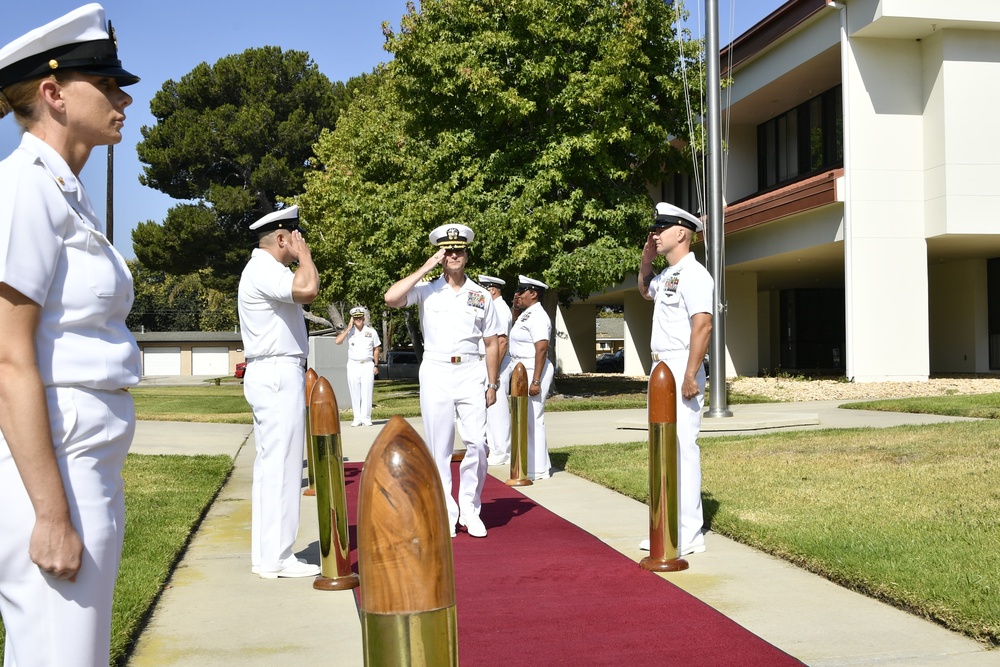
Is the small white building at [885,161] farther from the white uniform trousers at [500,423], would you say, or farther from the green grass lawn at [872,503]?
the green grass lawn at [872,503]

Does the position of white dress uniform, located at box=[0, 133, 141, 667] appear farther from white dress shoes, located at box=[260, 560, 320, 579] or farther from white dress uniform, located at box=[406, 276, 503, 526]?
white dress uniform, located at box=[406, 276, 503, 526]

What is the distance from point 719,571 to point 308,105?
167ft

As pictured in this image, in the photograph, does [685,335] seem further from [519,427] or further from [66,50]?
[66,50]

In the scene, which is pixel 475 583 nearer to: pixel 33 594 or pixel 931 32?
pixel 33 594

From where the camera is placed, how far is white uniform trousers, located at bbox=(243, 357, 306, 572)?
628 centimetres

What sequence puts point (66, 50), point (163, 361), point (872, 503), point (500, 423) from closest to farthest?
point (66, 50) → point (872, 503) → point (500, 423) → point (163, 361)

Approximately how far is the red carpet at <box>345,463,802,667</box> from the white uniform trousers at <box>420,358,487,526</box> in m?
0.45

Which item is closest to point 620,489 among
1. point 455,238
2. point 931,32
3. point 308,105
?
point 455,238

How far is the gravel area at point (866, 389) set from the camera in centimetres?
2175

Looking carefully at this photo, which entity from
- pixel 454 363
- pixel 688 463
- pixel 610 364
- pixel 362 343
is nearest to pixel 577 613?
pixel 688 463

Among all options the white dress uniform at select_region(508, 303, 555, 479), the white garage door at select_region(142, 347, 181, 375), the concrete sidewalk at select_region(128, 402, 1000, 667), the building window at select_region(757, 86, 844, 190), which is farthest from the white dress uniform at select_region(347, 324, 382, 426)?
the white garage door at select_region(142, 347, 181, 375)

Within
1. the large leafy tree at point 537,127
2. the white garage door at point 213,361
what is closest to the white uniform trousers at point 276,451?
the large leafy tree at point 537,127

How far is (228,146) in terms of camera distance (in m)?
52.9

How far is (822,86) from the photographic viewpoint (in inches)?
1105
